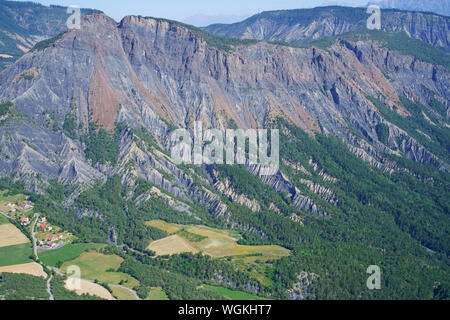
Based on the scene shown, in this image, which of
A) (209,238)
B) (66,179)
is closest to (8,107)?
(66,179)

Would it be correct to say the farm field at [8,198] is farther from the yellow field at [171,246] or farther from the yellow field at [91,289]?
the yellow field at [91,289]

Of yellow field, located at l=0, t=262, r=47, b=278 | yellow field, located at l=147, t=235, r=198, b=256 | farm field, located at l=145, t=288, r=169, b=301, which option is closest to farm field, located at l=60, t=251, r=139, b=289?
farm field, located at l=145, t=288, r=169, b=301

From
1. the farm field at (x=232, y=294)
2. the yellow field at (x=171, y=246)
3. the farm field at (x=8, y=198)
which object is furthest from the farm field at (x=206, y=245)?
the farm field at (x=8, y=198)

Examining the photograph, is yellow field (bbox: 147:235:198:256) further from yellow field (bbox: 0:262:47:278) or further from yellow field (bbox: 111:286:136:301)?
yellow field (bbox: 0:262:47:278)

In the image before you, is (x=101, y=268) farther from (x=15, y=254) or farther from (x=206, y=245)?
(x=206, y=245)

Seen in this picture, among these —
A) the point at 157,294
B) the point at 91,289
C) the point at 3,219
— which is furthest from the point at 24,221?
the point at 157,294
